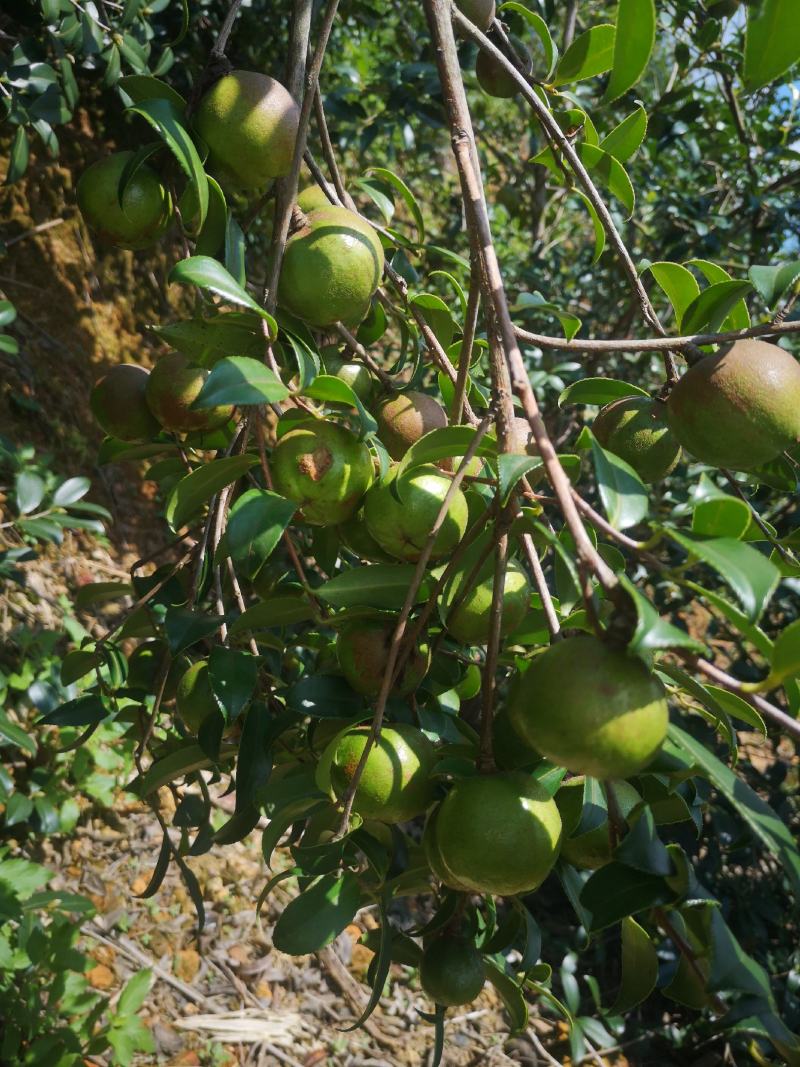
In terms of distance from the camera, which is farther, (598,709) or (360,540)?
(360,540)

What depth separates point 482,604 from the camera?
0.83 metres

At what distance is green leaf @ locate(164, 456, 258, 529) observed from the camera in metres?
0.86

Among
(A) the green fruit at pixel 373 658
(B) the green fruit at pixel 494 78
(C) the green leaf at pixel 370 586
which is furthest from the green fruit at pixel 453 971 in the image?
(B) the green fruit at pixel 494 78

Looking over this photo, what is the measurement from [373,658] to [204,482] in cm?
26

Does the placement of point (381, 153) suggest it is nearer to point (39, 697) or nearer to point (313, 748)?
point (39, 697)

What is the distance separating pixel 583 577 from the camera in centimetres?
56

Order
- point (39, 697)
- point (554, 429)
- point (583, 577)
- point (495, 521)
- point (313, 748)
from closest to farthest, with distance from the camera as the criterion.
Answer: point (583, 577) → point (495, 521) → point (313, 748) → point (39, 697) → point (554, 429)

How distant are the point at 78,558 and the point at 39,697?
941mm

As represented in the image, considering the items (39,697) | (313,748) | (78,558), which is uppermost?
(313,748)

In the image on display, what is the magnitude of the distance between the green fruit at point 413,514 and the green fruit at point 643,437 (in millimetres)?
221

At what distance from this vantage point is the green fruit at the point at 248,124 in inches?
35.7

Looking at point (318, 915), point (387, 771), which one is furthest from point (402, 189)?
point (318, 915)

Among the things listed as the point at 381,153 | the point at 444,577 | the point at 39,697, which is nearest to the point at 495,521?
the point at 444,577

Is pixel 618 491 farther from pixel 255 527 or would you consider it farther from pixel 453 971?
pixel 453 971
